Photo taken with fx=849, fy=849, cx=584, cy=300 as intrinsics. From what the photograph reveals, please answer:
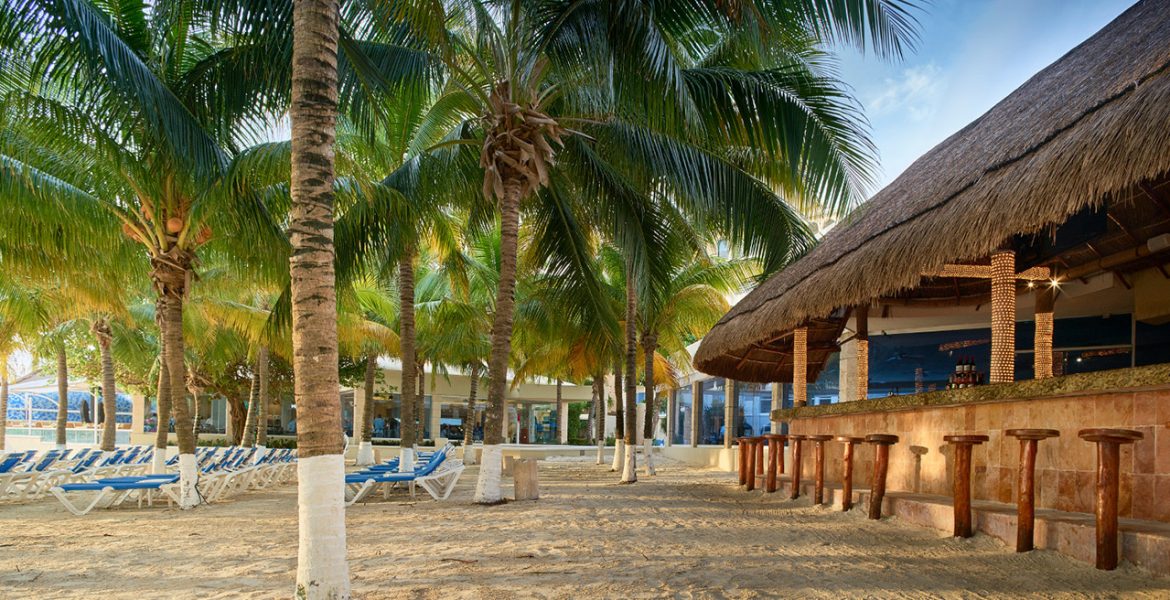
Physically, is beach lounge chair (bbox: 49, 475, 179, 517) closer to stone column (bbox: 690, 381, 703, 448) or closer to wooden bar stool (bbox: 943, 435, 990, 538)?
wooden bar stool (bbox: 943, 435, 990, 538)

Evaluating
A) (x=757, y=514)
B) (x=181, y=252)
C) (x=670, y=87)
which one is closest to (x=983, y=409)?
(x=757, y=514)

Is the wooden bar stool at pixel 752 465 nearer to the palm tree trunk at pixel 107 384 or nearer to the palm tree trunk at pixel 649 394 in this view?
the palm tree trunk at pixel 649 394

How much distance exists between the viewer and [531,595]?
16.7 ft

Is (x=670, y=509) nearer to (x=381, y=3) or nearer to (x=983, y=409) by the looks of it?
(x=983, y=409)

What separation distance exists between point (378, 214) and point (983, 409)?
301 inches

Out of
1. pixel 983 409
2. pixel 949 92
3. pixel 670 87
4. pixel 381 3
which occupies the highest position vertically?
pixel 949 92

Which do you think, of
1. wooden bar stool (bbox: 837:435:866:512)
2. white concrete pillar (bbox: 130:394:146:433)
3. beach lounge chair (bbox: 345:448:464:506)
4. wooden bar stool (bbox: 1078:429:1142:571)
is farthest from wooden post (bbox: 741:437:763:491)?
white concrete pillar (bbox: 130:394:146:433)

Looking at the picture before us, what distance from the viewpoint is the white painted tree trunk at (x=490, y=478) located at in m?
10.6

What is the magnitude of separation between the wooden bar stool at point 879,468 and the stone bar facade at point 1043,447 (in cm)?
58

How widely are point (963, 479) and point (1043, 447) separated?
2.26ft

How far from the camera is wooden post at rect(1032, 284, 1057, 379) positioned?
816cm

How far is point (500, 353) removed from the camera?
11.0m

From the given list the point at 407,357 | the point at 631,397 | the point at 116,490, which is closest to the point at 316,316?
the point at 116,490

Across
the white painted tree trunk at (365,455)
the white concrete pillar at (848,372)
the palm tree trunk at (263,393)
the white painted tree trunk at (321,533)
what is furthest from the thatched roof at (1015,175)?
the palm tree trunk at (263,393)
